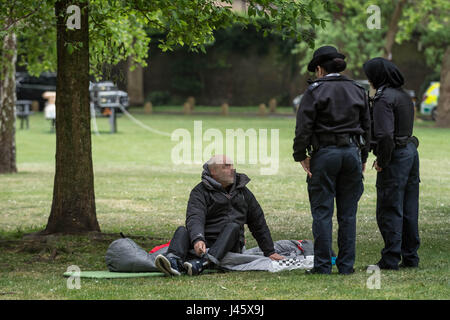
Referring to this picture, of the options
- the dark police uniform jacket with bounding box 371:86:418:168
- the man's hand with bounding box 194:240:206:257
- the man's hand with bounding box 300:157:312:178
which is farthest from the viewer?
the man's hand with bounding box 194:240:206:257

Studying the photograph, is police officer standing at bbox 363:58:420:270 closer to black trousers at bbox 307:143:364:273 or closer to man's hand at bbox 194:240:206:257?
black trousers at bbox 307:143:364:273

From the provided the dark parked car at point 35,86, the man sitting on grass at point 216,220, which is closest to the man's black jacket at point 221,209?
the man sitting on grass at point 216,220

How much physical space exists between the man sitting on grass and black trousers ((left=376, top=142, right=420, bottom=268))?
3.41 ft

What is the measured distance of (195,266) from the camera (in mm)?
7633

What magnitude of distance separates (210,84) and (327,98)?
5014 cm

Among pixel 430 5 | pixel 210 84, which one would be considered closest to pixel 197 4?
pixel 430 5

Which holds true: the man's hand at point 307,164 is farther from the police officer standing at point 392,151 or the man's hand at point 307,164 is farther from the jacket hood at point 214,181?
the jacket hood at point 214,181

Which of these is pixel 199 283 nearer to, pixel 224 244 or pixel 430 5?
pixel 224 244

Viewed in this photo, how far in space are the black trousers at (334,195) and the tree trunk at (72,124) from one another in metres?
3.53

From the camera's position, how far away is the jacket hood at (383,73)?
7551mm

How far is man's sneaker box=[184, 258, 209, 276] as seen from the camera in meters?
7.60

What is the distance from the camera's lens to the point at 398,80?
7.61m

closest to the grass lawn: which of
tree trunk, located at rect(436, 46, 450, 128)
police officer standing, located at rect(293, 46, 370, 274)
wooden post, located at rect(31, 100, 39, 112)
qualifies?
police officer standing, located at rect(293, 46, 370, 274)
